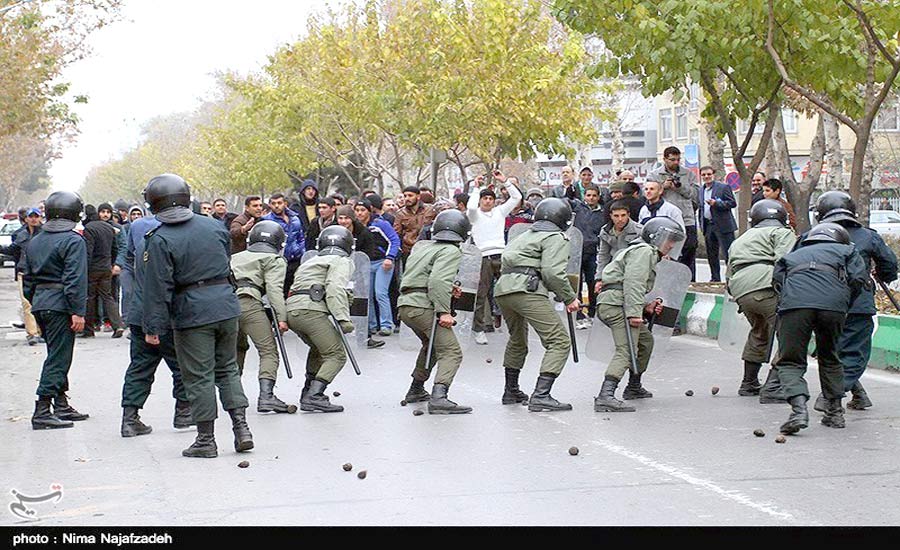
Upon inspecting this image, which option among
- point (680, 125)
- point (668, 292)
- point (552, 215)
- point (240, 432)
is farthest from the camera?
point (680, 125)

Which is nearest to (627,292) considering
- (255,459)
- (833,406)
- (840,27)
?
(833,406)

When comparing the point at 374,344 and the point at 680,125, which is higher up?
the point at 680,125

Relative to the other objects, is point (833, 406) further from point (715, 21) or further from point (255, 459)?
point (715, 21)

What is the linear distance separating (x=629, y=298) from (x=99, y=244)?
9572mm

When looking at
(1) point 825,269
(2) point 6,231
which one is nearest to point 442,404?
(1) point 825,269

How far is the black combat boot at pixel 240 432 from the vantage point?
28.8 feet

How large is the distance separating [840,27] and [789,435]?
8.18 metres

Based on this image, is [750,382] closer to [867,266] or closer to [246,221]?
[867,266]

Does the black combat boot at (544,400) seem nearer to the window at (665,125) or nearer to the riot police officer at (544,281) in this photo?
the riot police officer at (544,281)

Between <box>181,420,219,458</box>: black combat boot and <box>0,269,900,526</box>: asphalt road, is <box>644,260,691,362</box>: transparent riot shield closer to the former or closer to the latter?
<box>0,269,900,526</box>: asphalt road

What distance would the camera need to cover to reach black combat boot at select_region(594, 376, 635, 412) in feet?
34.2

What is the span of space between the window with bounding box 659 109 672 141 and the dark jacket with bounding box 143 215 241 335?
64.6 m

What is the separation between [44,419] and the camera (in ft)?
33.8

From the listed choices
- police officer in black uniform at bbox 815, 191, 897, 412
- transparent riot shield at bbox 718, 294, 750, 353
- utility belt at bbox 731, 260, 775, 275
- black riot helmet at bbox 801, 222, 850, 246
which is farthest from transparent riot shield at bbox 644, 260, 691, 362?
black riot helmet at bbox 801, 222, 850, 246
